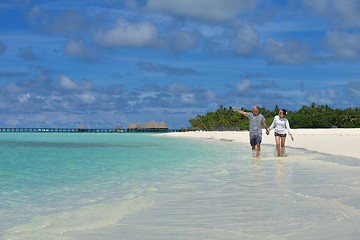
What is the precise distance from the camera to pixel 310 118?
120 m

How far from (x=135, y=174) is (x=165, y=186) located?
11.6ft

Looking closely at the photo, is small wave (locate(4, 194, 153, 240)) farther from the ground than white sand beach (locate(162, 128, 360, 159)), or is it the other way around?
white sand beach (locate(162, 128, 360, 159))

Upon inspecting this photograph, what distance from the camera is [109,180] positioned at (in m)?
13.0

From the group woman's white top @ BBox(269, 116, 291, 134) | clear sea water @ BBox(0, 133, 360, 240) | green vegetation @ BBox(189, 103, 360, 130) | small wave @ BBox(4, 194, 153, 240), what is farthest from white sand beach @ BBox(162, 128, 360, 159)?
green vegetation @ BBox(189, 103, 360, 130)

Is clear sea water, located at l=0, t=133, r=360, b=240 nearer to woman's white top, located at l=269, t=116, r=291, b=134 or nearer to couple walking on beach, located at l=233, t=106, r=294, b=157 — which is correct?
couple walking on beach, located at l=233, t=106, r=294, b=157

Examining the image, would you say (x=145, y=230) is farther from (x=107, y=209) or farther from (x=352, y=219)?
(x=352, y=219)

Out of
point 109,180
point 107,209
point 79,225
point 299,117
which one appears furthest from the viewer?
point 299,117

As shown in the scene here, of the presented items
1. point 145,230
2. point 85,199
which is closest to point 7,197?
point 85,199

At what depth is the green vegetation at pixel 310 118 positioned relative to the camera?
117 m

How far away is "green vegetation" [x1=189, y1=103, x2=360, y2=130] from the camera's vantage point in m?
117

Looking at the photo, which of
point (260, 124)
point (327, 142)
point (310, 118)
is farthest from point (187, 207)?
point (310, 118)

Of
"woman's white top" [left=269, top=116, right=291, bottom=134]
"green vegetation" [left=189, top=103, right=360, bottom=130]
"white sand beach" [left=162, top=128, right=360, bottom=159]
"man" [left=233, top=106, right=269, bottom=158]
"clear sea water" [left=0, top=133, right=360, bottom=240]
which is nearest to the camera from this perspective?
"clear sea water" [left=0, top=133, right=360, bottom=240]

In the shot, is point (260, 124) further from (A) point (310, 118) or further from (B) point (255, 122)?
(A) point (310, 118)

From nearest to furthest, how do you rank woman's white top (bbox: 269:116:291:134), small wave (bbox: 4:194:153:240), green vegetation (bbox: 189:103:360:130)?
small wave (bbox: 4:194:153:240) → woman's white top (bbox: 269:116:291:134) → green vegetation (bbox: 189:103:360:130)
